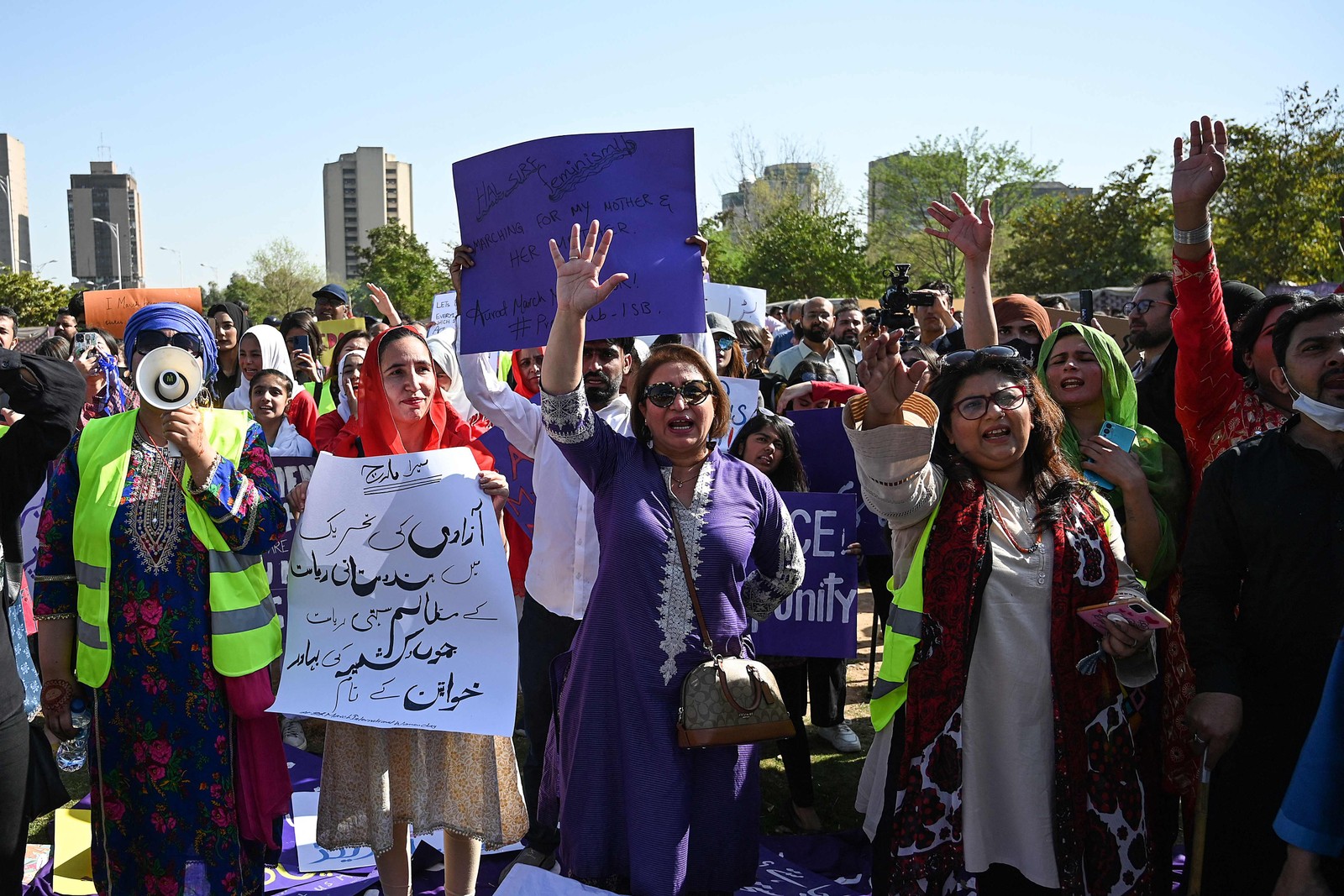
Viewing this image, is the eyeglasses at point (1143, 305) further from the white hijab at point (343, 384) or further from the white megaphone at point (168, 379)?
the white megaphone at point (168, 379)

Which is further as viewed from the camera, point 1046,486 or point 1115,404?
point 1115,404

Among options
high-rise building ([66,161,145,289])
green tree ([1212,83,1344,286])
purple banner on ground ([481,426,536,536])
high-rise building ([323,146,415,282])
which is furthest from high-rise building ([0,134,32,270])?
purple banner on ground ([481,426,536,536])

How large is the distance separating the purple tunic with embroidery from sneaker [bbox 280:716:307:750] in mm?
2880

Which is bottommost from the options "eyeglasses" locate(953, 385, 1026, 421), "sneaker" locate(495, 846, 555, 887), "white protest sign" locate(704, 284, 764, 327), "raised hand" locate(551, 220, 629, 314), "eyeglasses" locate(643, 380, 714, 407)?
"sneaker" locate(495, 846, 555, 887)

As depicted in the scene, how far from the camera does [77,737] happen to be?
10.6 feet

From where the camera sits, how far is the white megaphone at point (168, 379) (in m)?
3.11

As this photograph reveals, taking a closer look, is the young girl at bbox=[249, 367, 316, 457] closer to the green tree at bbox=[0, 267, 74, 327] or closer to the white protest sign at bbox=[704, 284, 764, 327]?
the white protest sign at bbox=[704, 284, 764, 327]

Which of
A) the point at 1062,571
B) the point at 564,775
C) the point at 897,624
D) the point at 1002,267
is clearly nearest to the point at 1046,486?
the point at 1062,571

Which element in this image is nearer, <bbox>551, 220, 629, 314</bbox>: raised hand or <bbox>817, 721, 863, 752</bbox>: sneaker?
<bbox>551, 220, 629, 314</bbox>: raised hand

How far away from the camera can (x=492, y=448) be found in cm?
489

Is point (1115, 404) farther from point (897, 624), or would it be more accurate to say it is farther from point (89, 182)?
point (89, 182)

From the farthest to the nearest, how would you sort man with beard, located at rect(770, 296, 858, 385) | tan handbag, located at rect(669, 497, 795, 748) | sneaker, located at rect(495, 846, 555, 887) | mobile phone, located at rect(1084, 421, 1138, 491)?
man with beard, located at rect(770, 296, 858, 385), sneaker, located at rect(495, 846, 555, 887), mobile phone, located at rect(1084, 421, 1138, 491), tan handbag, located at rect(669, 497, 795, 748)

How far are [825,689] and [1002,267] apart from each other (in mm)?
34453

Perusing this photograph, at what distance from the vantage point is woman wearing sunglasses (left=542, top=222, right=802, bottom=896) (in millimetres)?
3146
